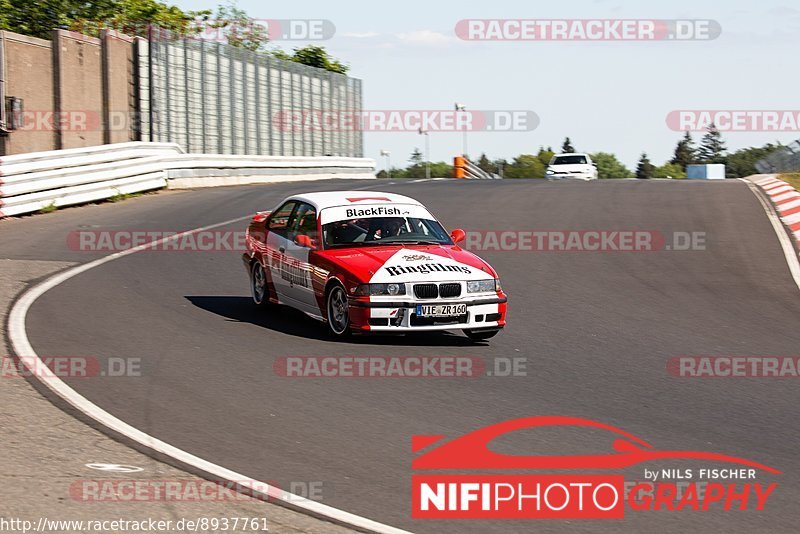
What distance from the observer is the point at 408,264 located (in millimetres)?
10953

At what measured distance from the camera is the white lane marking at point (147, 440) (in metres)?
5.97

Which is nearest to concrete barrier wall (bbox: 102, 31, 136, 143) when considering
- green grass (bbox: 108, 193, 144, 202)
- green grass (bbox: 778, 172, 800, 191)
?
green grass (bbox: 108, 193, 144, 202)

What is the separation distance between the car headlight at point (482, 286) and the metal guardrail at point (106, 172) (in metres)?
12.7

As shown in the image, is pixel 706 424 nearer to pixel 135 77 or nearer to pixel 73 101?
pixel 73 101

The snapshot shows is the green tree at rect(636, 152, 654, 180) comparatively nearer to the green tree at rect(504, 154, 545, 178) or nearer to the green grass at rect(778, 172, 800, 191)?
the green tree at rect(504, 154, 545, 178)

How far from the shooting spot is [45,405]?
8.20m

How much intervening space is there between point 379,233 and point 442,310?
59.8 inches

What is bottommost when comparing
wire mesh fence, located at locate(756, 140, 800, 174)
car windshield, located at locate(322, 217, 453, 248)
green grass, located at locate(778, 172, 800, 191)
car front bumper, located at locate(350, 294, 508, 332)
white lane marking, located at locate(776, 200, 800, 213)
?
car front bumper, located at locate(350, 294, 508, 332)

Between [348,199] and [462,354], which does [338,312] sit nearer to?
[462,354]

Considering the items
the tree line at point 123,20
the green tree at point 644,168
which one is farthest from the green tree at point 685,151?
the tree line at point 123,20

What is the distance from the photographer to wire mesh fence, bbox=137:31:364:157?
32719 mm

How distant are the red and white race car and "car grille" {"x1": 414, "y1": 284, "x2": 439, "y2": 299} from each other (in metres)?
0.01

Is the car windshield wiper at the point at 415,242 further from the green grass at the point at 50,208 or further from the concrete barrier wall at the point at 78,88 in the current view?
the concrete barrier wall at the point at 78,88

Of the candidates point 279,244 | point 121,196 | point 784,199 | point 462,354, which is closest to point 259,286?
point 279,244
